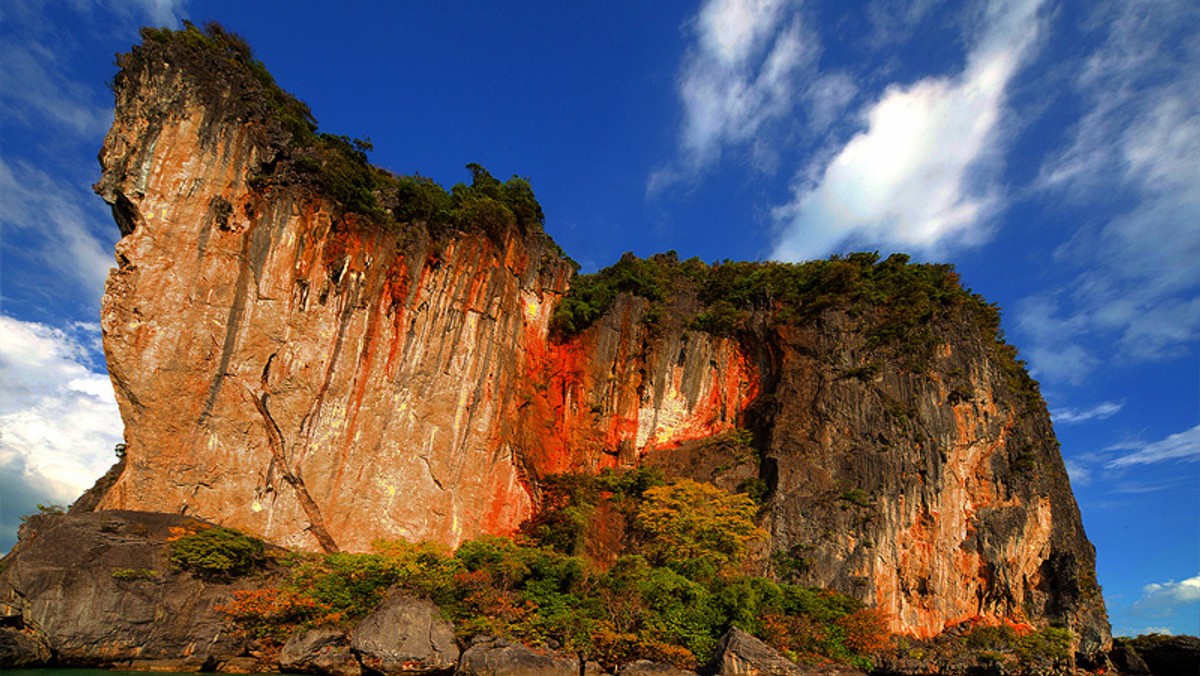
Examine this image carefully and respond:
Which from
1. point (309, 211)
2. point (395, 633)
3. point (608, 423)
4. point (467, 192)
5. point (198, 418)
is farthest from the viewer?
point (608, 423)

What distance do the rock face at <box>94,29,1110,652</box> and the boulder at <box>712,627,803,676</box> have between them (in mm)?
10514

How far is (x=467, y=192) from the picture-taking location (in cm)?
3438

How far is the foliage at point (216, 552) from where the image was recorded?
19.9 metres

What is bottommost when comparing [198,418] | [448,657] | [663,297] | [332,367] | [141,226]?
[448,657]

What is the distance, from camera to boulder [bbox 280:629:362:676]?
1858 cm

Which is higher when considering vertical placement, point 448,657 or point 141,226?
point 141,226

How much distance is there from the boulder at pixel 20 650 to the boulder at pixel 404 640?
766cm

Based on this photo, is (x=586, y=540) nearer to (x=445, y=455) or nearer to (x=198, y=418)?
(x=445, y=455)

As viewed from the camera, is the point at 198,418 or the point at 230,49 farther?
the point at 230,49

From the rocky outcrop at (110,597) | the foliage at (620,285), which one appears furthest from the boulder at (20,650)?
the foliage at (620,285)

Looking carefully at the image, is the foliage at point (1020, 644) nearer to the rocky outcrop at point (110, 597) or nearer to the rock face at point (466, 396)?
the rock face at point (466, 396)

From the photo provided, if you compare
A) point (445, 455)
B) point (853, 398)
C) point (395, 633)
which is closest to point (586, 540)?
point (445, 455)

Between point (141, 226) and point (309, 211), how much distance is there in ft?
20.2

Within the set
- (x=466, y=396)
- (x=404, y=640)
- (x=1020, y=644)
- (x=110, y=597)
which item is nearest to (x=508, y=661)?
(x=404, y=640)
